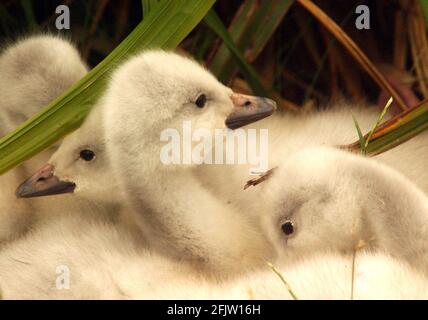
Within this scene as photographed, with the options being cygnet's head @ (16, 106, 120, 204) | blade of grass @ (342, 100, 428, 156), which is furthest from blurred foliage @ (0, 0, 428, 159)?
cygnet's head @ (16, 106, 120, 204)

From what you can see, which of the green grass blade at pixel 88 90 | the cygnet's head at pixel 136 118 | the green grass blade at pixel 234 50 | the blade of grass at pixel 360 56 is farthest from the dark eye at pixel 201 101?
the blade of grass at pixel 360 56

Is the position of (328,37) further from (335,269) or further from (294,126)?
(335,269)

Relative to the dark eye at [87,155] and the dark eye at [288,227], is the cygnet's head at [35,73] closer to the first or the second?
the dark eye at [87,155]

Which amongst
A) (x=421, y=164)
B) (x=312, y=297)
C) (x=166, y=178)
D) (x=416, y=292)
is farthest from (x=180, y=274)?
(x=421, y=164)

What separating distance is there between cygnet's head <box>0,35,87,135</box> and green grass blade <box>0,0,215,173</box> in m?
0.22

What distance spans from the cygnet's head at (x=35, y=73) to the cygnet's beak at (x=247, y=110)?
0.44 meters

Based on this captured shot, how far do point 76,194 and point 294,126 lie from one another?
2.00ft

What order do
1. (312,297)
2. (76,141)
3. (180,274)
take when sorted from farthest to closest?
(76,141) → (180,274) → (312,297)

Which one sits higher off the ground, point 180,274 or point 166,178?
point 166,178

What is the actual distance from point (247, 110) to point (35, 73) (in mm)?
547

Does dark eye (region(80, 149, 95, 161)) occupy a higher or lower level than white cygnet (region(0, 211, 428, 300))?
higher

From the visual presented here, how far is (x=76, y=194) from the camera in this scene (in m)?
2.19

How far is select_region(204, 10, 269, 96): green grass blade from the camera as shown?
2.38 m

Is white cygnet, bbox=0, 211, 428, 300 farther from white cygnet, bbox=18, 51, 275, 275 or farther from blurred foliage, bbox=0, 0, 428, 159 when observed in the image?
blurred foliage, bbox=0, 0, 428, 159
